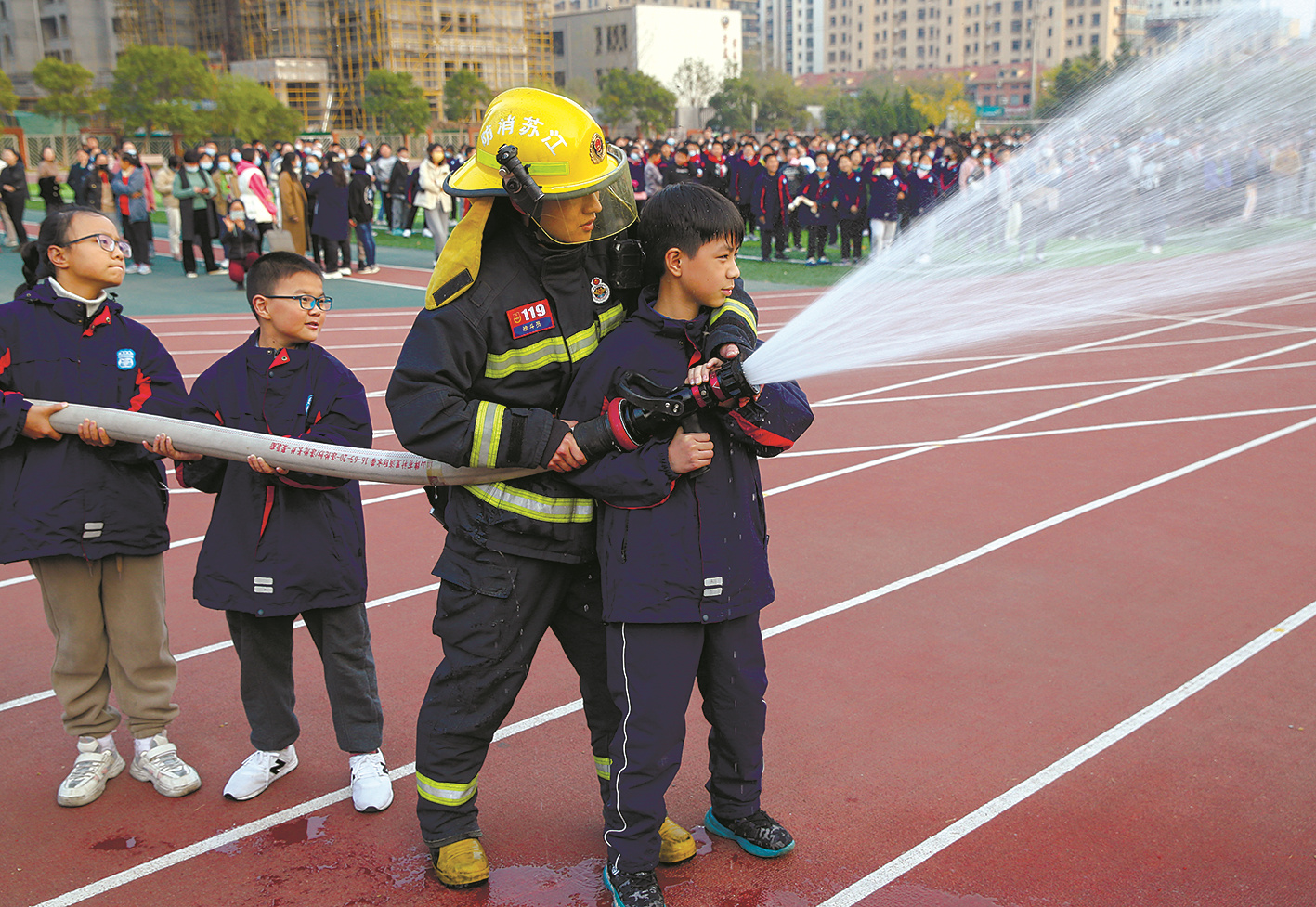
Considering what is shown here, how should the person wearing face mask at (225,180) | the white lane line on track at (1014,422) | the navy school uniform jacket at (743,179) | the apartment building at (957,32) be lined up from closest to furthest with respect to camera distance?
the white lane line on track at (1014,422) < the person wearing face mask at (225,180) < the navy school uniform jacket at (743,179) < the apartment building at (957,32)

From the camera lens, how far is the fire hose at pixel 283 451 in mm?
3230

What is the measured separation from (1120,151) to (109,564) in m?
5.41

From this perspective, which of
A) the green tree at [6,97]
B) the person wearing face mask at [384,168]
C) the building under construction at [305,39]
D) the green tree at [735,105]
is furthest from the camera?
the building under construction at [305,39]

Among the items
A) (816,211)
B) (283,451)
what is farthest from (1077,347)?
(283,451)

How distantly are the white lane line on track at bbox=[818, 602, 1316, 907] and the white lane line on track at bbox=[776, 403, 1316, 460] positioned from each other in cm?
340

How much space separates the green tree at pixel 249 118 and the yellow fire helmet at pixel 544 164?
197 feet

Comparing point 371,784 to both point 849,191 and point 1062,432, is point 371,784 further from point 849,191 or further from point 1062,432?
point 849,191

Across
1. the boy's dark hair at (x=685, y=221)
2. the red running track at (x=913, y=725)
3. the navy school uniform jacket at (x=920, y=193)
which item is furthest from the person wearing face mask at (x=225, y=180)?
the boy's dark hair at (x=685, y=221)

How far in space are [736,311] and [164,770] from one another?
8.52 feet

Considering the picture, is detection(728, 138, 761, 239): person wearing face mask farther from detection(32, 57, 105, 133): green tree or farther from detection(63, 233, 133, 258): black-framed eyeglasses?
detection(32, 57, 105, 133): green tree

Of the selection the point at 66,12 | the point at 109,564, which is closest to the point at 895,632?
the point at 109,564

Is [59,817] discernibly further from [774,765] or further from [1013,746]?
[1013,746]

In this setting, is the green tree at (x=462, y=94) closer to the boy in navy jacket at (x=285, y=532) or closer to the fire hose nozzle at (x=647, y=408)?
the boy in navy jacket at (x=285, y=532)

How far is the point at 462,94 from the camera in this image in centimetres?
7856
